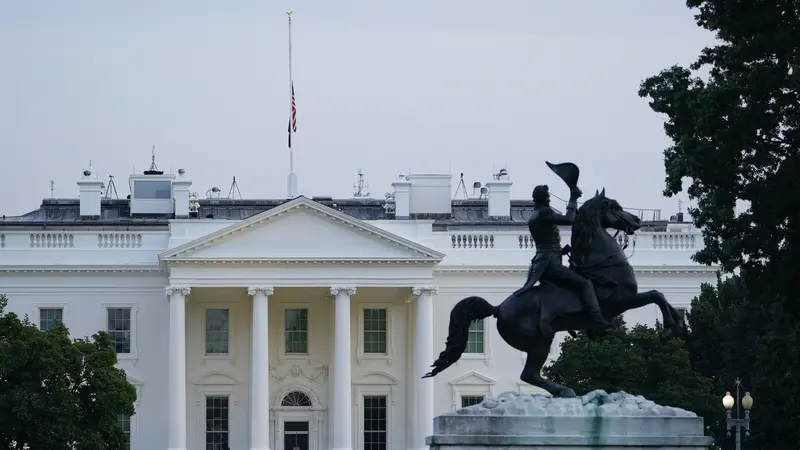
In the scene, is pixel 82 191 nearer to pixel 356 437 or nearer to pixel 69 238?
pixel 69 238

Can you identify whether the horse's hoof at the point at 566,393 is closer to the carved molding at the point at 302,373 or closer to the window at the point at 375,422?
the window at the point at 375,422

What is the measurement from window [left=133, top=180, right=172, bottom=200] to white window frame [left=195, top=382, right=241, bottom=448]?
9940 mm

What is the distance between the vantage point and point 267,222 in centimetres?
8694

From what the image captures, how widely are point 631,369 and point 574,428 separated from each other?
157 ft

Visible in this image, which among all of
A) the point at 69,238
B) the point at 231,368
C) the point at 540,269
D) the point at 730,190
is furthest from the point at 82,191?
the point at 540,269

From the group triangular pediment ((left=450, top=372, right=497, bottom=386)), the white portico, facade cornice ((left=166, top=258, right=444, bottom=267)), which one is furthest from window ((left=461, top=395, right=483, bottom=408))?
facade cornice ((left=166, top=258, right=444, bottom=267))

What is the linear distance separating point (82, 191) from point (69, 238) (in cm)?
441

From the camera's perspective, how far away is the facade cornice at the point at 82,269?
87875 millimetres

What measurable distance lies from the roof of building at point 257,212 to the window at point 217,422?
8.28 metres

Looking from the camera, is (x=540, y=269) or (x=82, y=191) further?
(x=82, y=191)

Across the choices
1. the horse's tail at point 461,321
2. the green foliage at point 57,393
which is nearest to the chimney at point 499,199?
the green foliage at point 57,393

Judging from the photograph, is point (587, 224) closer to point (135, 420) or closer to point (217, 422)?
point (135, 420)

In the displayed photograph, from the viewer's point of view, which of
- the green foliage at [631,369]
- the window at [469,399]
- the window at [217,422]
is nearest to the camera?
the green foliage at [631,369]

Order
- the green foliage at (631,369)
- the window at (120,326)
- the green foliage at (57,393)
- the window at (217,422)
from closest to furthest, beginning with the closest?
the green foliage at (57,393) → the green foliage at (631,369) → the window at (120,326) → the window at (217,422)
